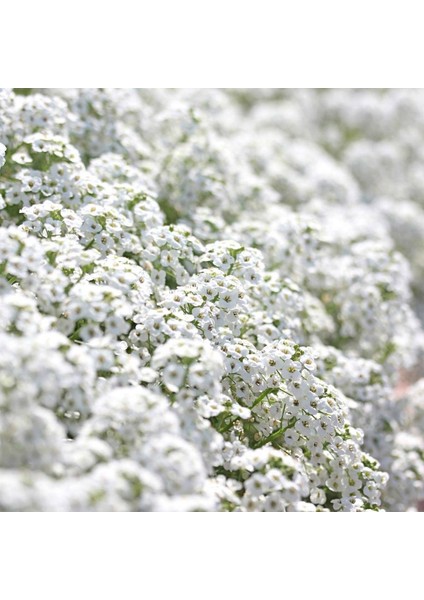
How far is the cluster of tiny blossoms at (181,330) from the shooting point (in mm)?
3602

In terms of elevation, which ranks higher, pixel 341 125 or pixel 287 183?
pixel 341 125

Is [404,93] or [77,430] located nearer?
[77,430]

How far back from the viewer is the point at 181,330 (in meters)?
4.84

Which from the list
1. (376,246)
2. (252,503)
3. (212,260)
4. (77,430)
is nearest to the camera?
(77,430)

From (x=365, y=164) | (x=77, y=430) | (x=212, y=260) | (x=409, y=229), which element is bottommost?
(x=77, y=430)

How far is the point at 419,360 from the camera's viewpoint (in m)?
9.34

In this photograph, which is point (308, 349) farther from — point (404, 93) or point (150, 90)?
point (404, 93)

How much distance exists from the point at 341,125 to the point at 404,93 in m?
1.40

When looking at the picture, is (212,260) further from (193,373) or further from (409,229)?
(409,229)

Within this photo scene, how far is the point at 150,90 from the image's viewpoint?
10109 mm

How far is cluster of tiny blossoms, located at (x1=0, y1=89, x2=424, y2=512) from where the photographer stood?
3602 millimetres
